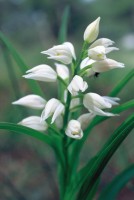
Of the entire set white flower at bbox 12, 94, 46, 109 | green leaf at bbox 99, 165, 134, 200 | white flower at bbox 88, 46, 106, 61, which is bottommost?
green leaf at bbox 99, 165, 134, 200

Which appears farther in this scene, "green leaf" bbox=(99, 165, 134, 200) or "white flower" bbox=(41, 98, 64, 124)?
"green leaf" bbox=(99, 165, 134, 200)

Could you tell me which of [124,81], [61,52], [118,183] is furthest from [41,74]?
[118,183]

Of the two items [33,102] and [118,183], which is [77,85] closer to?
[33,102]

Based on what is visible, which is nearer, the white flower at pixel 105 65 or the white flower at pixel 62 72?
the white flower at pixel 105 65

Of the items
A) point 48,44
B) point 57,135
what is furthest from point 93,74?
point 48,44

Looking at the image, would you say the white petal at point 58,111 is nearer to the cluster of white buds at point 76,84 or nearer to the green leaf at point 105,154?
the cluster of white buds at point 76,84

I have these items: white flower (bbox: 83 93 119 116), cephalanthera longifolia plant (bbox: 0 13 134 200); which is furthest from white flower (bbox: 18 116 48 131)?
white flower (bbox: 83 93 119 116)

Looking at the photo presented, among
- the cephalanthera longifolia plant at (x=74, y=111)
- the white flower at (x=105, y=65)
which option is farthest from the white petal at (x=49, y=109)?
the white flower at (x=105, y=65)

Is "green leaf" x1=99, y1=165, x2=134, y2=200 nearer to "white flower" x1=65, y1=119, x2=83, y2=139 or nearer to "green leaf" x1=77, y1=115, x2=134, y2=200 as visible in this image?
"green leaf" x1=77, y1=115, x2=134, y2=200
